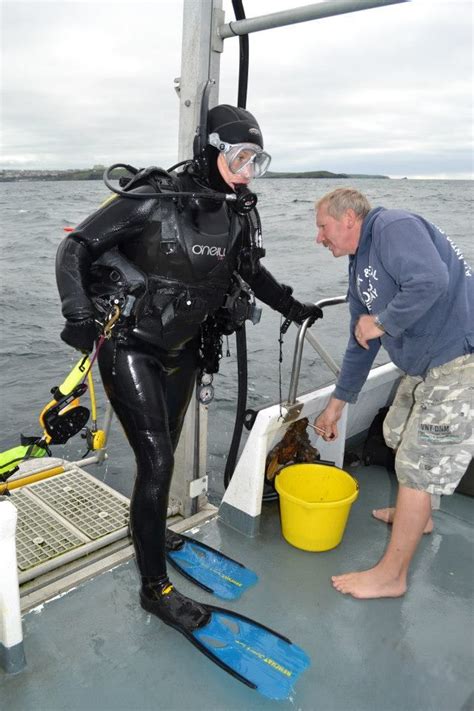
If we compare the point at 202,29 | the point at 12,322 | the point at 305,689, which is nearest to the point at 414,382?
the point at 305,689

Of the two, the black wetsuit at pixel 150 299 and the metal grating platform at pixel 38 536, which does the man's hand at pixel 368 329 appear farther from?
the metal grating platform at pixel 38 536

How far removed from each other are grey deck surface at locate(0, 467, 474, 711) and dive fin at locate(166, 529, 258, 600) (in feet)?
0.17

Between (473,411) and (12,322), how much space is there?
12892 millimetres

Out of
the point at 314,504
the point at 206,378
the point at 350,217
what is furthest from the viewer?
the point at 206,378

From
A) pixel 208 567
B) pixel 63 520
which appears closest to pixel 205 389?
pixel 208 567

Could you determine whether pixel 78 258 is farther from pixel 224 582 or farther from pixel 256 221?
pixel 224 582

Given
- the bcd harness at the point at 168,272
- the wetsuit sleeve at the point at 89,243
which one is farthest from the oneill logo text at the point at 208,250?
the wetsuit sleeve at the point at 89,243

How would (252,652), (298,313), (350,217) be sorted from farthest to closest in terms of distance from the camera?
(298,313)
(350,217)
(252,652)

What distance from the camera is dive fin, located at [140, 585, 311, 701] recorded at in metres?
2.21

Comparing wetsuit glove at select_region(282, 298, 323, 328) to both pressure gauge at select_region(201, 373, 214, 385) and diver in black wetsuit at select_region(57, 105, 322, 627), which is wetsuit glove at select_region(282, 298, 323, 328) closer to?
pressure gauge at select_region(201, 373, 214, 385)

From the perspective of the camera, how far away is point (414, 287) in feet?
7.22

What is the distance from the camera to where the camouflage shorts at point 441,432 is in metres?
2.45

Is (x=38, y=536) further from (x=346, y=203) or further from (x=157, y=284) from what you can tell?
(x=346, y=203)

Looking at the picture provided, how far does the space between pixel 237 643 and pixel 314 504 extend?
762 mm
